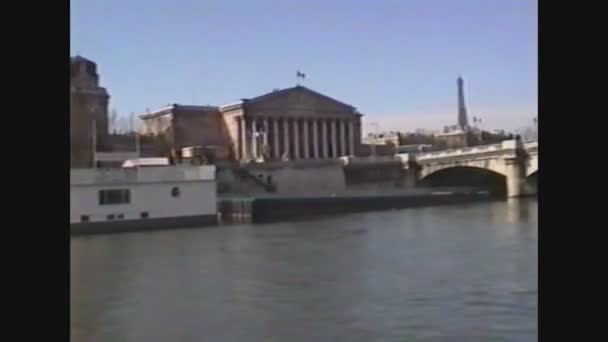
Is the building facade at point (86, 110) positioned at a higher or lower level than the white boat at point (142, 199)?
higher

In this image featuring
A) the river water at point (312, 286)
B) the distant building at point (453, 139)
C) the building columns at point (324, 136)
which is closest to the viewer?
the river water at point (312, 286)

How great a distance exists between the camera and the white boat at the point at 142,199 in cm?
2145

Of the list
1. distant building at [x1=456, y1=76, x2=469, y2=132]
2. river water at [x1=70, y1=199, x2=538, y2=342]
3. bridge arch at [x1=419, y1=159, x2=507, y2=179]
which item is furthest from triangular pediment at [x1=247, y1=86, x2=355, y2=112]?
distant building at [x1=456, y1=76, x2=469, y2=132]

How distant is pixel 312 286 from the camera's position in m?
10.3

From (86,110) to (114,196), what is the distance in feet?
52.4

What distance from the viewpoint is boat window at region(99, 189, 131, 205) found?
2202cm

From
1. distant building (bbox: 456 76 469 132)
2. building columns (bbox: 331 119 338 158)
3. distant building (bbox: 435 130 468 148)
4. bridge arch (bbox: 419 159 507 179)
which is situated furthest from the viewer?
distant building (bbox: 456 76 469 132)

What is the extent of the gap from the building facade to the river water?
49.6ft

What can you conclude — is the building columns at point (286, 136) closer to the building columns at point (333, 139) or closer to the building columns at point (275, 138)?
the building columns at point (275, 138)

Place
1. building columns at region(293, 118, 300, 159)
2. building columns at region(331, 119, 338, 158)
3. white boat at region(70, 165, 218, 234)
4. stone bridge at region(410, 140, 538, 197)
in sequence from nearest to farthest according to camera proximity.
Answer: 1. white boat at region(70, 165, 218, 234)
2. stone bridge at region(410, 140, 538, 197)
3. building columns at region(293, 118, 300, 159)
4. building columns at region(331, 119, 338, 158)

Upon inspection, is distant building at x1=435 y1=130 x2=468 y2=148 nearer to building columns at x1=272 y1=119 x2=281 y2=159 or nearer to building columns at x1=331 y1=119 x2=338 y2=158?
building columns at x1=331 y1=119 x2=338 y2=158

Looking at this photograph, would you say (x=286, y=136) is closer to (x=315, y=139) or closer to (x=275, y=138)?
(x=275, y=138)

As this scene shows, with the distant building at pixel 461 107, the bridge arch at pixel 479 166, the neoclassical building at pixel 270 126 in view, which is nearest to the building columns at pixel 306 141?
the neoclassical building at pixel 270 126

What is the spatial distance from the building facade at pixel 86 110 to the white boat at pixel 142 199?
32.0 ft
